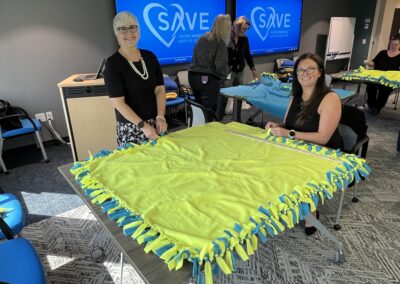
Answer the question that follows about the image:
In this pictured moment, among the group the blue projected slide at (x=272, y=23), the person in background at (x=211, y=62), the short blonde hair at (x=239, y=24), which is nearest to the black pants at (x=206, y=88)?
the person in background at (x=211, y=62)

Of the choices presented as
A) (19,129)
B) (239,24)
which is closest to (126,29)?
(19,129)

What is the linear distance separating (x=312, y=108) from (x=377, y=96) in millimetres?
3852

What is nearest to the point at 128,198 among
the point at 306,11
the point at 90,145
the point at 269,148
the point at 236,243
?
the point at 236,243

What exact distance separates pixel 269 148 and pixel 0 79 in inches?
127

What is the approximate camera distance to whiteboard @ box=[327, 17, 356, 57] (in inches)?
267

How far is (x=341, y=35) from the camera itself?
7027 millimetres

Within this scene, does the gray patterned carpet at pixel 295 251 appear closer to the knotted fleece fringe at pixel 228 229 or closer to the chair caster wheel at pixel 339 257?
the chair caster wheel at pixel 339 257

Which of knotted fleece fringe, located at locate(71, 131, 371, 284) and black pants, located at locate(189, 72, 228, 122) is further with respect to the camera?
black pants, located at locate(189, 72, 228, 122)

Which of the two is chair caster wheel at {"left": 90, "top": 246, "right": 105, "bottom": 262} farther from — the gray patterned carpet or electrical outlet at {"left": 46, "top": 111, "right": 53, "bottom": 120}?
electrical outlet at {"left": 46, "top": 111, "right": 53, "bottom": 120}

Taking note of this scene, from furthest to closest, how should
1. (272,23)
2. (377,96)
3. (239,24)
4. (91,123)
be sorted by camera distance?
(272,23) → (377,96) → (239,24) → (91,123)

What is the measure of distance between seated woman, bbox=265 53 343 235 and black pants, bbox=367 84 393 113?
3516 mm

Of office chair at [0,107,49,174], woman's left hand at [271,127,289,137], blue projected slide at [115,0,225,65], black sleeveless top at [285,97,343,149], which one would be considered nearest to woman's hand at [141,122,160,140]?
woman's left hand at [271,127,289,137]

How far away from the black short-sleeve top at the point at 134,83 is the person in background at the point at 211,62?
1.55 metres

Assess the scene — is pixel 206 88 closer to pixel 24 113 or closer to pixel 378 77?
pixel 24 113
